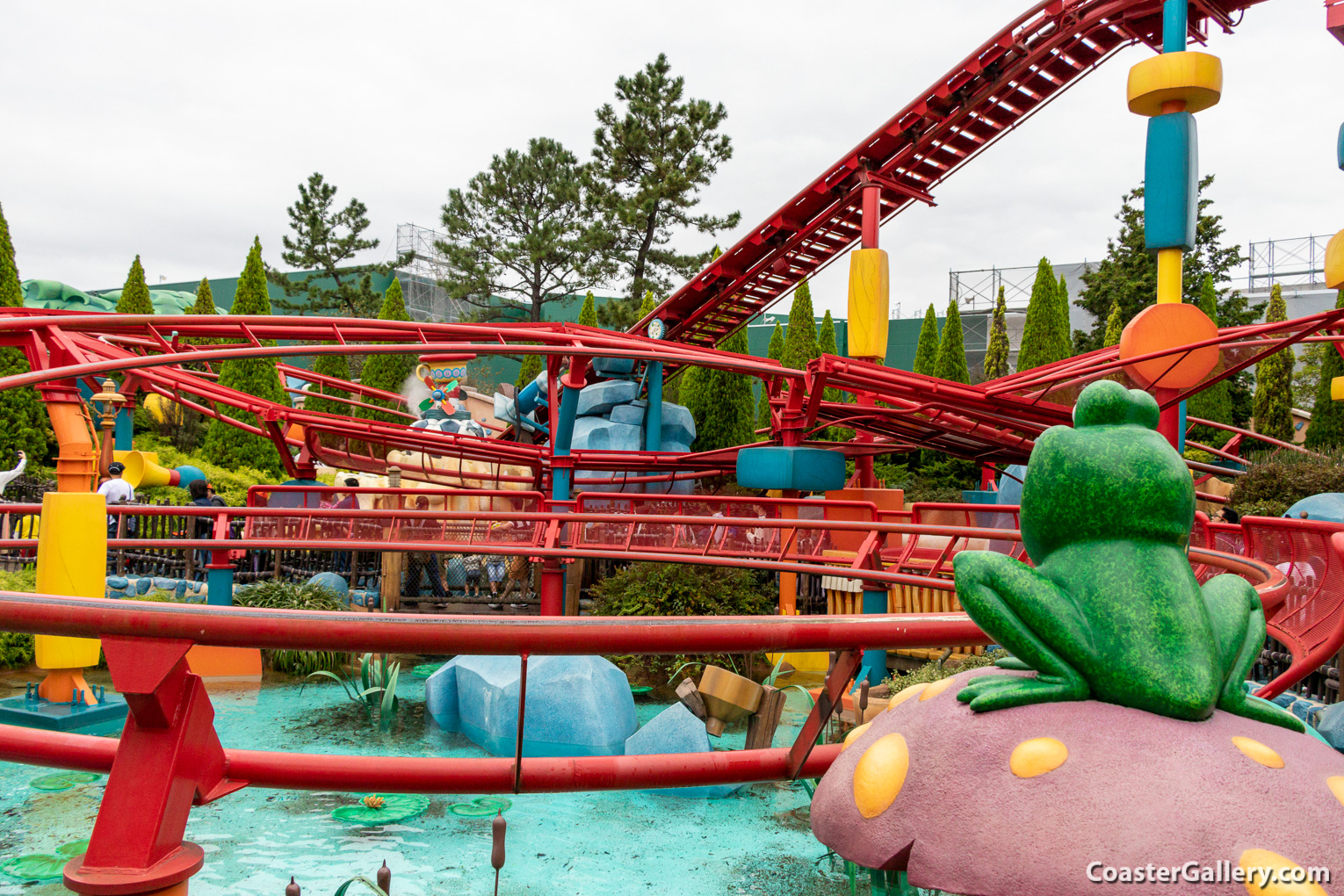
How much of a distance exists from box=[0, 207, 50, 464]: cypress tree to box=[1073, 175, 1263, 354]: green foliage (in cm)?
2854

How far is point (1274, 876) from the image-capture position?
1.75m

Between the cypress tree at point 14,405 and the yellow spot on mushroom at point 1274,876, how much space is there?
2495 cm

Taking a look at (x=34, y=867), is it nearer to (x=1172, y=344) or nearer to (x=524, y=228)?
(x=1172, y=344)

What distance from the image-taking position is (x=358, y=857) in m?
5.89

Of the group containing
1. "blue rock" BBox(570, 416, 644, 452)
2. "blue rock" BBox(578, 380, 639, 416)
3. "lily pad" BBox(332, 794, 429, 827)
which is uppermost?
"blue rock" BBox(578, 380, 639, 416)

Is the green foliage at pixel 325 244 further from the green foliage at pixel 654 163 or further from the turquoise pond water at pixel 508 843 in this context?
the turquoise pond water at pixel 508 843

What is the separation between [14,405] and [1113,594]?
82.7 feet

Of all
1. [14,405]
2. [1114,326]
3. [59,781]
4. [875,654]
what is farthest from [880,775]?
[1114,326]

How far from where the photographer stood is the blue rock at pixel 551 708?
827 centimetres

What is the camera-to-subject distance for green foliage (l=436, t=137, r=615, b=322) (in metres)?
32.3

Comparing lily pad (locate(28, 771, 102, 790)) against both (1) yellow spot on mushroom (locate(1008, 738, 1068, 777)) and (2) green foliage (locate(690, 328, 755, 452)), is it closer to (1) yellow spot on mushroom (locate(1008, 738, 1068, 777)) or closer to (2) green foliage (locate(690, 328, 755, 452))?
(1) yellow spot on mushroom (locate(1008, 738, 1068, 777))

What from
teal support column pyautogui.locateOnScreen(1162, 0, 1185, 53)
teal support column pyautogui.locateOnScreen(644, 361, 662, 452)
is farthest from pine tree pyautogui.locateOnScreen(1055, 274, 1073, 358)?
teal support column pyautogui.locateOnScreen(1162, 0, 1185, 53)

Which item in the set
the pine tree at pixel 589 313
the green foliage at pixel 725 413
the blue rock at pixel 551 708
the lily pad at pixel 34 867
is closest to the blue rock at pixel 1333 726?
the blue rock at pixel 551 708

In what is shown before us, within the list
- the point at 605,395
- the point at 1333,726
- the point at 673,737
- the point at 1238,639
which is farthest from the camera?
the point at 605,395
